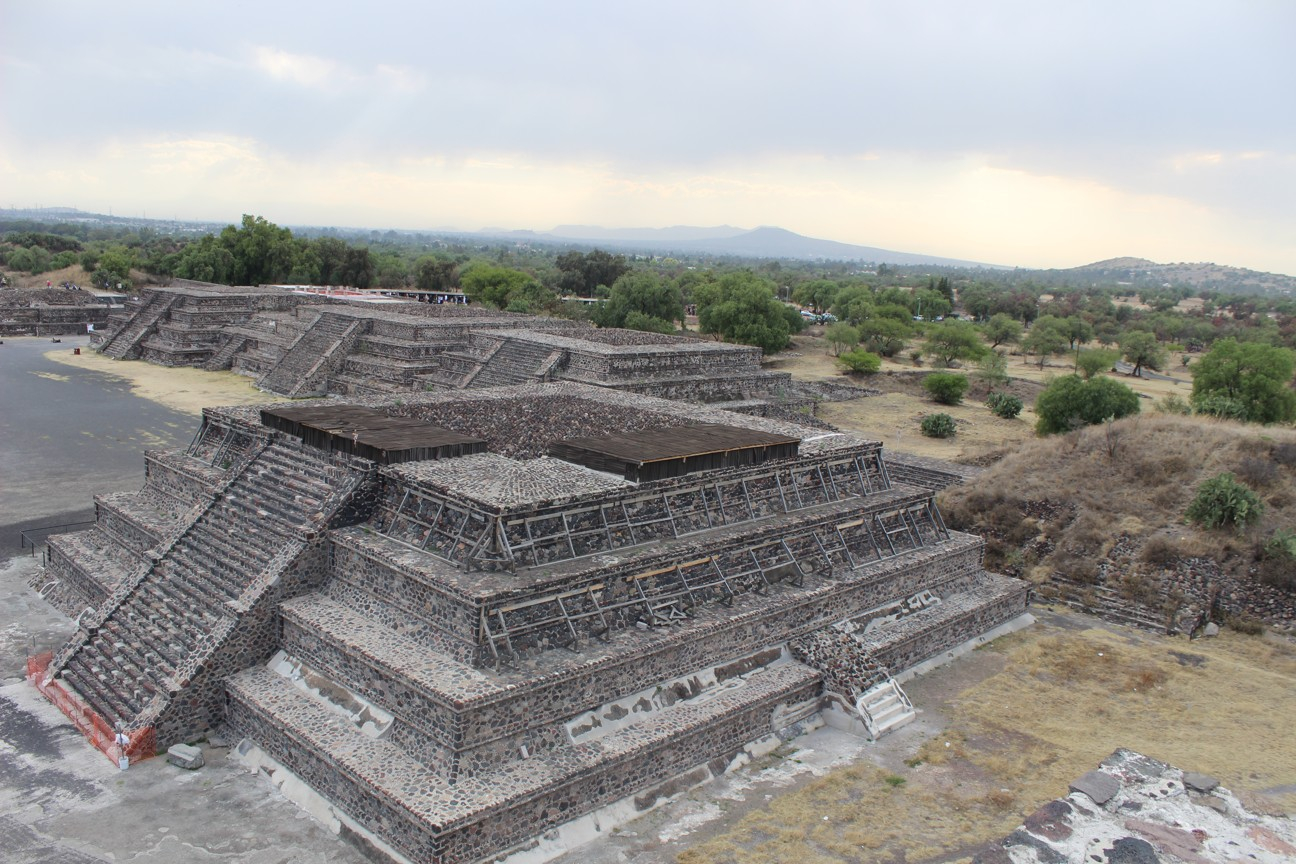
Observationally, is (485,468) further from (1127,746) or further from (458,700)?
(1127,746)

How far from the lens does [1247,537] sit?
57.3 ft

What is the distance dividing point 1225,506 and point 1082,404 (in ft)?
32.7

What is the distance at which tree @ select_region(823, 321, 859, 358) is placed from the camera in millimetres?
49312

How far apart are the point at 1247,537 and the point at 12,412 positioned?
3272cm

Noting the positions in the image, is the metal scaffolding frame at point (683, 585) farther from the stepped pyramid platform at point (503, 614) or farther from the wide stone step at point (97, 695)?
the wide stone step at point (97, 695)

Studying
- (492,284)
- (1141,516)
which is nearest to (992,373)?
(1141,516)

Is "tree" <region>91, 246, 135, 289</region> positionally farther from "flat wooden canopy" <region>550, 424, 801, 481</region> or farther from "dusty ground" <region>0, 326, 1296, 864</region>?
"flat wooden canopy" <region>550, 424, 801, 481</region>

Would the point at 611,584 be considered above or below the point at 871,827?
above

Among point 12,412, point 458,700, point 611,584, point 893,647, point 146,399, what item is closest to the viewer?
point 458,700

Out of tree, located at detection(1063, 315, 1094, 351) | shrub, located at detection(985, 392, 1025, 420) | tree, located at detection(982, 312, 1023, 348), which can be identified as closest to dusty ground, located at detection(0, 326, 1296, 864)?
shrub, located at detection(985, 392, 1025, 420)

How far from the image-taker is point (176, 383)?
34.8 m

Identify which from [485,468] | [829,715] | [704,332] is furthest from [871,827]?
[704,332]

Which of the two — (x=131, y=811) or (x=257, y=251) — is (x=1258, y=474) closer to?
(x=131, y=811)

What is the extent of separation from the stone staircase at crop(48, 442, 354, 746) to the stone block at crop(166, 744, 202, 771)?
210 mm
